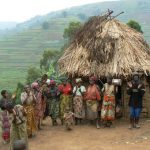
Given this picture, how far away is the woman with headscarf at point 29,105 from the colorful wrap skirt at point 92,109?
1748mm

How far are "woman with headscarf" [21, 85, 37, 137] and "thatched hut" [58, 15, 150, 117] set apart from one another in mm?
2107

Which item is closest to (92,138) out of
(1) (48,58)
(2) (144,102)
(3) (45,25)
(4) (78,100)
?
(4) (78,100)

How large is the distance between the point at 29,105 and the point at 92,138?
1.84m

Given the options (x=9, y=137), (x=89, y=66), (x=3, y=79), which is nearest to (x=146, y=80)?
(x=89, y=66)

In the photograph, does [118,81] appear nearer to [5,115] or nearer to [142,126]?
[142,126]

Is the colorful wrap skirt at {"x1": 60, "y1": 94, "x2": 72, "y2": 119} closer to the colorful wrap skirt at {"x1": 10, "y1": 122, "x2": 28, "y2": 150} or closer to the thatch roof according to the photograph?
the thatch roof

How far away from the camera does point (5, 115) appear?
9.78 metres

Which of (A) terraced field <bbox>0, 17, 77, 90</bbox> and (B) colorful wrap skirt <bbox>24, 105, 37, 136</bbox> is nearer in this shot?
(B) colorful wrap skirt <bbox>24, 105, 37, 136</bbox>

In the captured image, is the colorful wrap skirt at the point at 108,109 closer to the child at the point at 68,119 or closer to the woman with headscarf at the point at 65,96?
the child at the point at 68,119

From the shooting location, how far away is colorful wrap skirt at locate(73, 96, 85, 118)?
11377 millimetres

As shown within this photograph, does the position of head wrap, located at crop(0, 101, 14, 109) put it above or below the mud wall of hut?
above

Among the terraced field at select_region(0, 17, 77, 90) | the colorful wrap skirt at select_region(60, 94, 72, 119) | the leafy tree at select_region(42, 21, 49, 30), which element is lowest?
the terraced field at select_region(0, 17, 77, 90)

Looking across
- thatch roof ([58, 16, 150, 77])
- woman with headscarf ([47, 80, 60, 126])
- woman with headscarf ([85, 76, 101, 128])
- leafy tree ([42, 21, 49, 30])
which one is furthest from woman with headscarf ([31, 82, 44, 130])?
leafy tree ([42, 21, 49, 30])

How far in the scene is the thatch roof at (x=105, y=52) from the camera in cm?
1169
